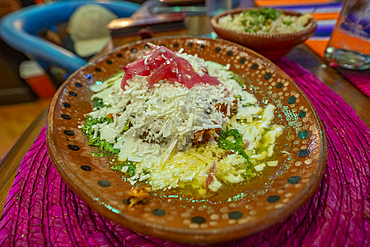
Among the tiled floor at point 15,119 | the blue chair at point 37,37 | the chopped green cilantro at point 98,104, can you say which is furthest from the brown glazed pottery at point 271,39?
the tiled floor at point 15,119

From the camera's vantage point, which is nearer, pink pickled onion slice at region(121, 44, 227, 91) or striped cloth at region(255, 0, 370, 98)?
pink pickled onion slice at region(121, 44, 227, 91)

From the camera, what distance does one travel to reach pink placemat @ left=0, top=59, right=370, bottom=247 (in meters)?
0.66

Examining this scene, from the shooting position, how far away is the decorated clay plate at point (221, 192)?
56 cm

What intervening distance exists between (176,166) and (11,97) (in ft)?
14.9

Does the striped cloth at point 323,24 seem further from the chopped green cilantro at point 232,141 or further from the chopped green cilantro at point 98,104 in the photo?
the chopped green cilantro at point 98,104

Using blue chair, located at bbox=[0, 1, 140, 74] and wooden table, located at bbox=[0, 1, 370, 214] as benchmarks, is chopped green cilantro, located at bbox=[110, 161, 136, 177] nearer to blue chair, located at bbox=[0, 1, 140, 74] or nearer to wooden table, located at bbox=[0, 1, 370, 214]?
wooden table, located at bbox=[0, 1, 370, 214]

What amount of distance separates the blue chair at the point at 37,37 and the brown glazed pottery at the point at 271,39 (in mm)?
1968

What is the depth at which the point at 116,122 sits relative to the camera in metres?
1.04

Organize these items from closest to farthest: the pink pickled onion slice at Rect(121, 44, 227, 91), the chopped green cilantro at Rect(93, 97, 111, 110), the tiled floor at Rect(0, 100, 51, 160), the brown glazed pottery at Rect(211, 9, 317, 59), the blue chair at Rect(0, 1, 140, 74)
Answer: the pink pickled onion slice at Rect(121, 44, 227, 91) < the chopped green cilantro at Rect(93, 97, 111, 110) < the brown glazed pottery at Rect(211, 9, 317, 59) < the blue chair at Rect(0, 1, 140, 74) < the tiled floor at Rect(0, 100, 51, 160)

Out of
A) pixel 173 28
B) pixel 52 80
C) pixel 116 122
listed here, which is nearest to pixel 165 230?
pixel 116 122

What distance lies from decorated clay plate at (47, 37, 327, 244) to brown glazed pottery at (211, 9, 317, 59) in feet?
0.79

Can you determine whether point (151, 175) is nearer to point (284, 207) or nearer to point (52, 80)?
→ point (284, 207)

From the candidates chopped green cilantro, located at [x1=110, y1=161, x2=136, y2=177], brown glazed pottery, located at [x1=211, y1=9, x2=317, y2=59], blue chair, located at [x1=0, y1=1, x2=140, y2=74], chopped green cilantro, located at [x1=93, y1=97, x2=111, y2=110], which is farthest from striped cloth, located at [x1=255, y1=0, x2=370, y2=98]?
blue chair, located at [x1=0, y1=1, x2=140, y2=74]

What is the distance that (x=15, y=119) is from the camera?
369 cm
